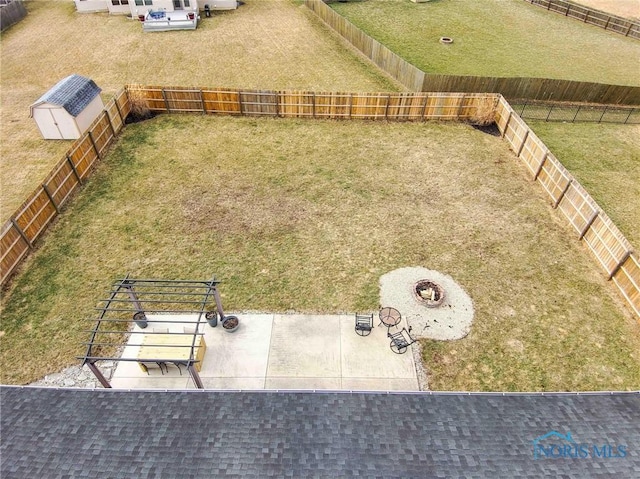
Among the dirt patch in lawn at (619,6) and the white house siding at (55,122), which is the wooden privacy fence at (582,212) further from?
the dirt patch in lawn at (619,6)

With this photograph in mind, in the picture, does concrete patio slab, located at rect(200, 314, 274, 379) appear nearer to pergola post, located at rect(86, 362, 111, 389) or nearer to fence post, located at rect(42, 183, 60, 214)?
pergola post, located at rect(86, 362, 111, 389)

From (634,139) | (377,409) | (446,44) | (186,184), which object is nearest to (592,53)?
(446,44)

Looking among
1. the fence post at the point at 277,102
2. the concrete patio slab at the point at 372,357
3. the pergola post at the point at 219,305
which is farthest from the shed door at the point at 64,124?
the concrete patio slab at the point at 372,357

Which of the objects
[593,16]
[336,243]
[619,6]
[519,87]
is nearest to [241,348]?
[336,243]

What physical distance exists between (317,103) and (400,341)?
53.7ft

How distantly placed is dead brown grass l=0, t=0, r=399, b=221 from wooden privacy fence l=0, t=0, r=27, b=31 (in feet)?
2.23

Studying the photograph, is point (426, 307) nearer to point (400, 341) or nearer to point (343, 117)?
point (400, 341)

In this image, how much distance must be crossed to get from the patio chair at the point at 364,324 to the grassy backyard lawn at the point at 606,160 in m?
12.4

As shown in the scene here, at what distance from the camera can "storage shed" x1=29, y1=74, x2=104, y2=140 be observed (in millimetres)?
21344

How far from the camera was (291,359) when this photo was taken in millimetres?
12602

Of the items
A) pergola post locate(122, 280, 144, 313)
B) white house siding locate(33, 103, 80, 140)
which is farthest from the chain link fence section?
white house siding locate(33, 103, 80, 140)

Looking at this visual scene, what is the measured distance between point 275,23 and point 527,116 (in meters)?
26.4

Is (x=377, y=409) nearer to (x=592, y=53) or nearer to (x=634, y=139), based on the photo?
(x=634, y=139)

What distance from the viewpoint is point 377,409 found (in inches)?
334
